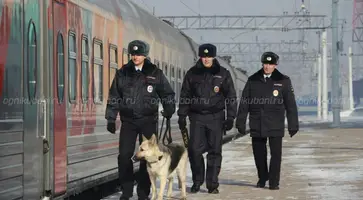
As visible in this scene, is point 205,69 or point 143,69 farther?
point 205,69

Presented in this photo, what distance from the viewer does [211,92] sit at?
1165 centimetres

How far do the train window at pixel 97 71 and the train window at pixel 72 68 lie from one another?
1.14 meters

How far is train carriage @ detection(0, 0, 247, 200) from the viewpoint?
800 cm

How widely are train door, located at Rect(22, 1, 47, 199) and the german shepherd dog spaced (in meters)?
1.27

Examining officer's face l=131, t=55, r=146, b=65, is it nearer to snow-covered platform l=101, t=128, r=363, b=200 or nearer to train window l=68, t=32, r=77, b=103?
train window l=68, t=32, r=77, b=103

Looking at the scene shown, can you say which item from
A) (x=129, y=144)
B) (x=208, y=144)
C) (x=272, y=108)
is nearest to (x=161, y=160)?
(x=129, y=144)

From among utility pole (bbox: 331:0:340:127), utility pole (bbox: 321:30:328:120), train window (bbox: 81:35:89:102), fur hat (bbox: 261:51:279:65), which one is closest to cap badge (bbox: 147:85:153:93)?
train window (bbox: 81:35:89:102)

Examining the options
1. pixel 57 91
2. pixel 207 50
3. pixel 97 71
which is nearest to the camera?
pixel 57 91

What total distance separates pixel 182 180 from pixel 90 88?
5.51 feet

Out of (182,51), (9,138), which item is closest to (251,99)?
(9,138)

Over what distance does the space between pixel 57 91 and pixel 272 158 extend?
12.1 ft

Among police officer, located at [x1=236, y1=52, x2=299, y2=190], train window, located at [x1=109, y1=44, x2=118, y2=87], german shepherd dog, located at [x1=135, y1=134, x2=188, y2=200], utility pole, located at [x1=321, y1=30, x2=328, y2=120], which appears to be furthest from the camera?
utility pole, located at [x1=321, y1=30, x2=328, y2=120]

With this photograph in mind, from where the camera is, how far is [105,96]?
12547 millimetres

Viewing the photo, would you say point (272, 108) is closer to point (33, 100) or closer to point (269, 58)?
point (269, 58)
